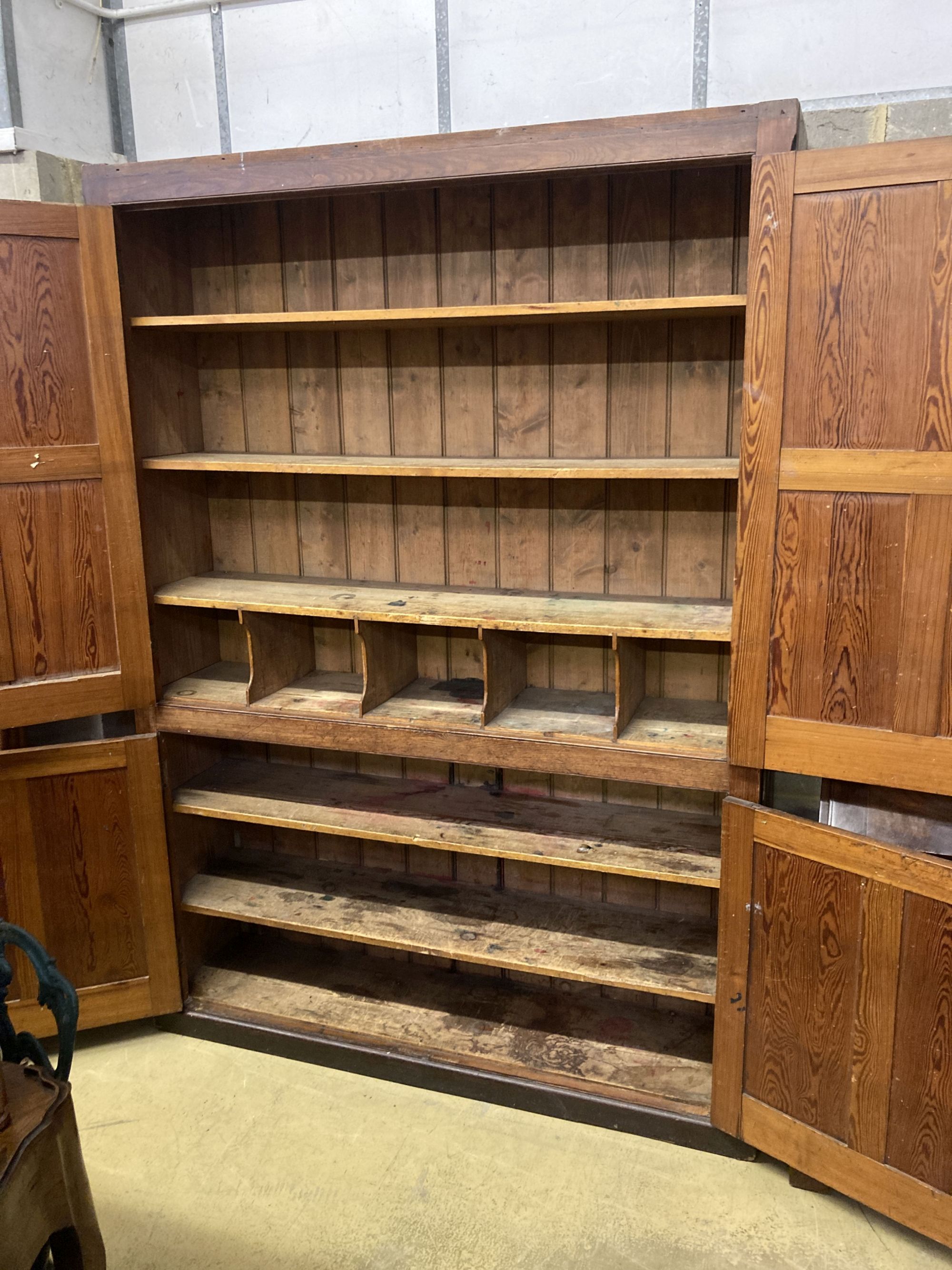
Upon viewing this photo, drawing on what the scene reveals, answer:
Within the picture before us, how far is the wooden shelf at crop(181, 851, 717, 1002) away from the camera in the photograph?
2459 mm

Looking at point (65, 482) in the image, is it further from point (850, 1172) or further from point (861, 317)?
point (850, 1172)

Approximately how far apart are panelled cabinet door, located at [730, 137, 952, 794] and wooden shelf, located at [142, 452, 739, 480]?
211 millimetres

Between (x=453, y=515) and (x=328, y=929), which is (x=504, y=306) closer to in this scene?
(x=453, y=515)

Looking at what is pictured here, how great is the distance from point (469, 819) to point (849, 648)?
1.16 meters

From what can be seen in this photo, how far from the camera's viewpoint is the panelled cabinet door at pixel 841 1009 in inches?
74.8

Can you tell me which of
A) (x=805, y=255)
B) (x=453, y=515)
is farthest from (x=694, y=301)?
(x=453, y=515)

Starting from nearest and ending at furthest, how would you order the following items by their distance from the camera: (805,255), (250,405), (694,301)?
(805,255) < (694,301) < (250,405)

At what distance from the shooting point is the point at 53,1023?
103 inches

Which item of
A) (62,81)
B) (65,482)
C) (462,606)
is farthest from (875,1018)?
(62,81)

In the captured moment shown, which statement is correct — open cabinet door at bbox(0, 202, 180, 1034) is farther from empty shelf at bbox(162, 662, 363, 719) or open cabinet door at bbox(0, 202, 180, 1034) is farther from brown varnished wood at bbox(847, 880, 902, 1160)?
brown varnished wood at bbox(847, 880, 902, 1160)

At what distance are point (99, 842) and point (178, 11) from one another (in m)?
2.30

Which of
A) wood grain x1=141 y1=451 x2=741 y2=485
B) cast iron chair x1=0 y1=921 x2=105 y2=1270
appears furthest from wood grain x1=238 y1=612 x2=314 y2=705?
cast iron chair x1=0 y1=921 x2=105 y2=1270

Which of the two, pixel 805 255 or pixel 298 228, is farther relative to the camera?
pixel 298 228

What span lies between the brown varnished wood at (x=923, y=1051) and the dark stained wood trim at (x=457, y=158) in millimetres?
1531
